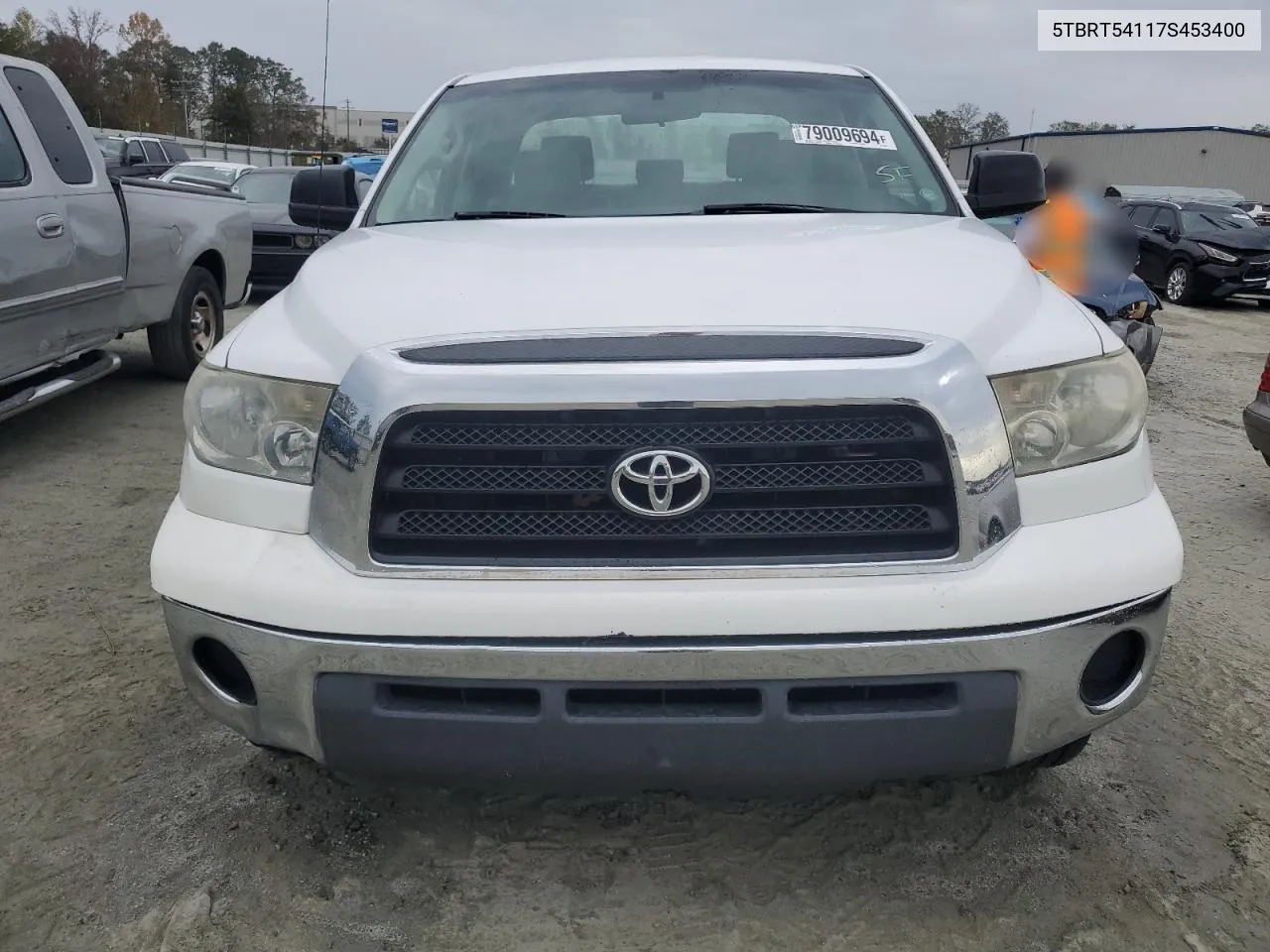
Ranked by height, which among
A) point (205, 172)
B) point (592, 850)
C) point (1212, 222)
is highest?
point (205, 172)

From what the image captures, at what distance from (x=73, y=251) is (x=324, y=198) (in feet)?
8.13

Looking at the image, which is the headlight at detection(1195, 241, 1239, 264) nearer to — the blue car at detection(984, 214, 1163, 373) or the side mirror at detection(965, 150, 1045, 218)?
the blue car at detection(984, 214, 1163, 373)

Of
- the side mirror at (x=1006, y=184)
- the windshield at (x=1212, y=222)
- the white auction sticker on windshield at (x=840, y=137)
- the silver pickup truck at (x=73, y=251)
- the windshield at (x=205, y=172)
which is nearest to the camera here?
the white auction sticker on windshield at (x=840, y=137)

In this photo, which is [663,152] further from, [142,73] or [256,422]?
[142,73]

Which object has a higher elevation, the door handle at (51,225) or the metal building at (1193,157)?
the metal building at (1193,157)

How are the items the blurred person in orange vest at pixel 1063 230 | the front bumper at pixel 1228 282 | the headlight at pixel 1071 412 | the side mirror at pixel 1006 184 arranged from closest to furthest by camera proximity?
1. the headlight at pixel 1071 412
2. the side mirror at pixel 1006 184
3. the blurred person in orange vest at pixel 1063 230
4. the front bumper at pixel 1228 282

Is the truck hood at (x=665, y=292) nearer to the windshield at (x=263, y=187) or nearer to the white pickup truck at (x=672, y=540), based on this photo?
the white pickup truck at (x=672, y=540)

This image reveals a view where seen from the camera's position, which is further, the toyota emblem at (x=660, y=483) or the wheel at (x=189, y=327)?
the wheel at (x=189, y=327)

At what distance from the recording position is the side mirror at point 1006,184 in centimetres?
352

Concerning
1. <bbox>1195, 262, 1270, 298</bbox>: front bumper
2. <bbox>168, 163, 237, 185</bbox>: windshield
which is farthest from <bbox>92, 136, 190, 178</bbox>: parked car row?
<bbox>1195, 262, 1270, 298</bbox>: front bumper

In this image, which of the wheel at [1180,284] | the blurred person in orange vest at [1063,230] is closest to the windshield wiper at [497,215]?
the blurred person in orange vest at [1063,230]

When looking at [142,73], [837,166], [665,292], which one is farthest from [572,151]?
[142,73]

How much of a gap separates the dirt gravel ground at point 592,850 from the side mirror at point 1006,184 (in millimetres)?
1578

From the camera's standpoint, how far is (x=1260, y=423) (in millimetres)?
4914
